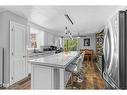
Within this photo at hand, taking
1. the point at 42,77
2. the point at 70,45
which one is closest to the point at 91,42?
the point at 70,45

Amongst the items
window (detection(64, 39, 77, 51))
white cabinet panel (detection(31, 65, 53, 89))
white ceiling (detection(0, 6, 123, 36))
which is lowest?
white cabinet panel (detection(31, 65, 53, 89))

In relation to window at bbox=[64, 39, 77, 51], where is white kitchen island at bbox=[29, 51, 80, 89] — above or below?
below

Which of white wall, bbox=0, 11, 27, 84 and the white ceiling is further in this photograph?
white wall, bbox=0, 11, 27, 84

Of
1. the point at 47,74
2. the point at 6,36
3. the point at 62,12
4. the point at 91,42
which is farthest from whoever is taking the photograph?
the point at 91,42

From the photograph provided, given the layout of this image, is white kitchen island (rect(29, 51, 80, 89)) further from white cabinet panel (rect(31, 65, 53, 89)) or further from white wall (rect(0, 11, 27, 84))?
white wall (rect(0, 11, 27, 84))

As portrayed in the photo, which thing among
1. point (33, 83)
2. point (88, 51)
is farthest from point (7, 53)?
point (88, 51)

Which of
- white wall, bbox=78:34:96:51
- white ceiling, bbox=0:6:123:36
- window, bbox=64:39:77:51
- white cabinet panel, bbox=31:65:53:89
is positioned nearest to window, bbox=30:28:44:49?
white ceiling, bbox=0:6:123:36

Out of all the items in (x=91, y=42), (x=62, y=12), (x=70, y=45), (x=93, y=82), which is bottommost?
(x=93, y=82)

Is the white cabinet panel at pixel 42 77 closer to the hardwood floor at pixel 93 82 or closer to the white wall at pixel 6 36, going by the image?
the white wall at pixel 6 36

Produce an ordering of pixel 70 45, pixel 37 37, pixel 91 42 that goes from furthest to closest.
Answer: pixel 70 45
pixel 91 42
pixel 37 37

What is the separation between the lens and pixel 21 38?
429cm

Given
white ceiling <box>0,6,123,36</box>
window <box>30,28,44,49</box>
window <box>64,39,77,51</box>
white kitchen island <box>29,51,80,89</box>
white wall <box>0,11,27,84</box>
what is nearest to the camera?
white kitchen island <box>29,51,80,89</box>

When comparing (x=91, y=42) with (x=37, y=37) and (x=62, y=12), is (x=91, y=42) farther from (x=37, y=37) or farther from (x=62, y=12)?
(x=62, y=12)
